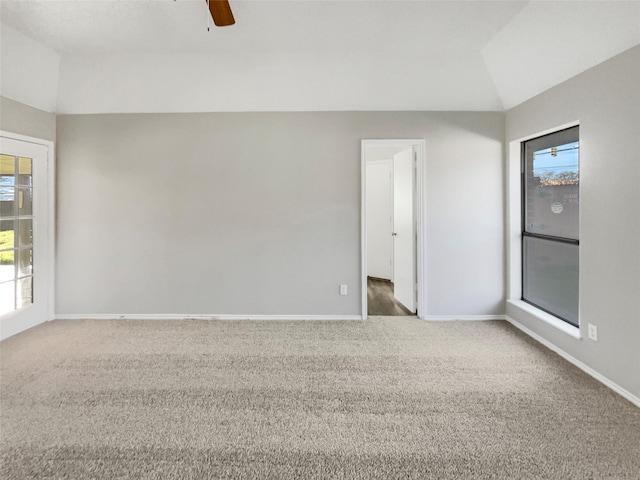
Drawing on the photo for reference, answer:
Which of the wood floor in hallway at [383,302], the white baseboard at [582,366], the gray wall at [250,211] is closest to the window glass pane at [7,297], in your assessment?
the gray wall at [250,211]

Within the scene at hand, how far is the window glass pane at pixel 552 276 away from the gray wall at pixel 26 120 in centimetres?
540

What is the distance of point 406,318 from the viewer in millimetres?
3812

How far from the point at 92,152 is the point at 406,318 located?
411 centimetres

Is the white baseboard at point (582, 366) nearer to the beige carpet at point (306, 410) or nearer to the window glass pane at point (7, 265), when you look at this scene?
the beige carpet at point (306, 410)

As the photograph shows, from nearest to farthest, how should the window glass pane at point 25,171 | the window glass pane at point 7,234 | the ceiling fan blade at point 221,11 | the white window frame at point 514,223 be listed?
the ceiling fan blade at point 221,11
the window glass pane at point 7,234
the window glass pane at point 25,171
the white window frame at point 514,223

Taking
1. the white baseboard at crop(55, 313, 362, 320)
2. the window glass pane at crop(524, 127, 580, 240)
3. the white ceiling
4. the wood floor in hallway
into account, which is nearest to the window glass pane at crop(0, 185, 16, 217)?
the white ceiling

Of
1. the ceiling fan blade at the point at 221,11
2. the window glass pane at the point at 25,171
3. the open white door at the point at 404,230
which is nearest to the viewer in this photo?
the ceiling fan blade at the point at 221,11

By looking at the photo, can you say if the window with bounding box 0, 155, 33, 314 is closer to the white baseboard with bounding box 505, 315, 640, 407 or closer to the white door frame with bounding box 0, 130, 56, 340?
the white door frame with bounding box 0, 130, 56, 340

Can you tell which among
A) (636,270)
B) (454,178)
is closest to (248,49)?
(454,178)

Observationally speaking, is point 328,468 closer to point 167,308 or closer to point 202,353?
point 202,353

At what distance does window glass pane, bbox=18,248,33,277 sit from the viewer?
3.43 meters

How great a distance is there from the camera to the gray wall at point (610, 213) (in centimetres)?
218

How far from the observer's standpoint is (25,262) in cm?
349

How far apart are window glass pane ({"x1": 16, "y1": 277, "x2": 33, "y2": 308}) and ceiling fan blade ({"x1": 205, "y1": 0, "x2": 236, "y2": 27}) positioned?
134 inches
